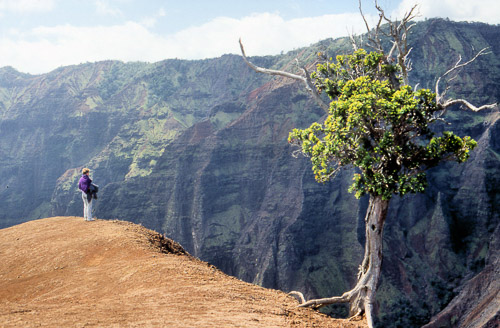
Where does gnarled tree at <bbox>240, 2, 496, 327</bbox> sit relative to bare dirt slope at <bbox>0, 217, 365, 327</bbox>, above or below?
above

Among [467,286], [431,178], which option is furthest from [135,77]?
[467,286]

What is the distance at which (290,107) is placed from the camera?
83.7 metres

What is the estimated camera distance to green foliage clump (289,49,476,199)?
10273 millimetres

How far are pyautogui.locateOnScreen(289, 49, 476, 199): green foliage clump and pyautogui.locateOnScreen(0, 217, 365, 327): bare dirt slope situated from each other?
12.1ft

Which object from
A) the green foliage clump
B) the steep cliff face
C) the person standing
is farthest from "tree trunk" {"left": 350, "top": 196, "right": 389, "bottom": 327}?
the steep cliff face

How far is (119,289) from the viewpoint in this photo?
10164 millimetres

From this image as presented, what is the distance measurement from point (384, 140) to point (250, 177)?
71.8 meters

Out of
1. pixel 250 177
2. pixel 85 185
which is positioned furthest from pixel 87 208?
pixel 250 177

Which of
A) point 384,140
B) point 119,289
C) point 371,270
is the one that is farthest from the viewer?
point 371,270

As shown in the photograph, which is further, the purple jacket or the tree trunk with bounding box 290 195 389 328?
the purple jacket

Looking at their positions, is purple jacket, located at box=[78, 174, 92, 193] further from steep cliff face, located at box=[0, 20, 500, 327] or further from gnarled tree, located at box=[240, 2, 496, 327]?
steep cliff face, located at box=[0, 20, 500, 327]

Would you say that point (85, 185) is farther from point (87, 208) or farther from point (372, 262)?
point (372, 262)

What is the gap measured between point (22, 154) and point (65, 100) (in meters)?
20.5

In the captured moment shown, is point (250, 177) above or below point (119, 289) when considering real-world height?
below
